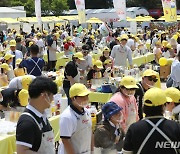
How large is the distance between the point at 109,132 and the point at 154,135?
1.24m

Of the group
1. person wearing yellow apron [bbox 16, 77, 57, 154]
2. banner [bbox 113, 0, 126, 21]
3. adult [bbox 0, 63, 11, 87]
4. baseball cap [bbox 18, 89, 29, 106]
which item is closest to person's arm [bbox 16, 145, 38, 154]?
person wearing yellow apron [bbox 16, 77, 57, 154]

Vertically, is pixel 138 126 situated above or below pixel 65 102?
above

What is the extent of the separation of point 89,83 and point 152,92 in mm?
5596

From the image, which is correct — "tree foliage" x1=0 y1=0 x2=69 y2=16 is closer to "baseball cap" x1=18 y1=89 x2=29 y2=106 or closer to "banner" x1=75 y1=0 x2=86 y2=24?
"banner" x1=75 y1=0 x2=86 y2=24

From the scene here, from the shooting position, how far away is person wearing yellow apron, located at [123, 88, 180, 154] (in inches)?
128

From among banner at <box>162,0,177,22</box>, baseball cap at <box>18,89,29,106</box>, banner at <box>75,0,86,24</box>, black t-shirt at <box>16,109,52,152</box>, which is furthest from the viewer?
banner at <box>75,0,86,24</box>

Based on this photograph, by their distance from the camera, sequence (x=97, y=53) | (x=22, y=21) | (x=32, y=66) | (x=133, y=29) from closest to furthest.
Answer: (x=32, y=66) → (x=97, y=53) → (x=133, y=29) → (x=22, y=21)

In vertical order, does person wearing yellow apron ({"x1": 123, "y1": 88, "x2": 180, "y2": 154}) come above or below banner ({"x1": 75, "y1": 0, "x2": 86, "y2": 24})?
below

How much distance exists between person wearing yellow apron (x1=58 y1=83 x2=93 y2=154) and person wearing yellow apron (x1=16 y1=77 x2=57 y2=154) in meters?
0.50

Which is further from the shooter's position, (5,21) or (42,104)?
(5,21)

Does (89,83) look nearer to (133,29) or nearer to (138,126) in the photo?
(138,126)

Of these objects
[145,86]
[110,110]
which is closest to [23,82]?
[145,86]

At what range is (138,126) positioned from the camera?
3279mm

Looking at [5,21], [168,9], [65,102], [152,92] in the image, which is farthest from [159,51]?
[5,21]
